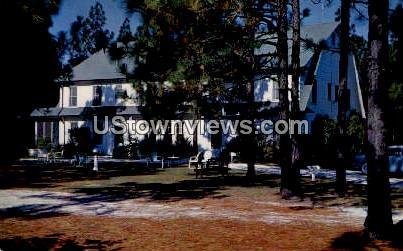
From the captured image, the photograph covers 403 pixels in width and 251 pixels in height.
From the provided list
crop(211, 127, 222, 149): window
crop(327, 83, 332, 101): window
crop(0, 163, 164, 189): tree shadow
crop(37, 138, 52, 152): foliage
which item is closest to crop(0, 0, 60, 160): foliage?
crop(37, 138, 52, 152): foliage

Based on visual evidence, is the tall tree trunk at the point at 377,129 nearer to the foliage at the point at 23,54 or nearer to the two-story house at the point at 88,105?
the foliage at the point at 23,54

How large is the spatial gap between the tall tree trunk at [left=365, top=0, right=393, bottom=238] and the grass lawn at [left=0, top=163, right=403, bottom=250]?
572 millimetres

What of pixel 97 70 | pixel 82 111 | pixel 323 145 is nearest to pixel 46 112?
pixel 82 111

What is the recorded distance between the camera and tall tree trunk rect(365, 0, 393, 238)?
9031 mm

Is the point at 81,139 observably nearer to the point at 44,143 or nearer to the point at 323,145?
the point at 44,143

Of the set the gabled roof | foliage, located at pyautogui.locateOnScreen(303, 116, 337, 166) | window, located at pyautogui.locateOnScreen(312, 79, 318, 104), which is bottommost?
foliage, located at pyautogui.locateOnScreen(303, 116, 337, 166)

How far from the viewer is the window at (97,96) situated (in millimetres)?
38156

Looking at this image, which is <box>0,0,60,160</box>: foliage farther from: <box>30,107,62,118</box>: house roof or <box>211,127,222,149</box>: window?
<box>211,127,222,149</box>: window

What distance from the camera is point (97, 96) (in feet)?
125

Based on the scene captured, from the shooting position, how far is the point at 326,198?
48.8 ft

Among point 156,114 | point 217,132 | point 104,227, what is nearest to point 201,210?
point 104,227

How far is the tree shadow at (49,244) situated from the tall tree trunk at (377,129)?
5.19m

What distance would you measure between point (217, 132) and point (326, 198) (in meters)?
18.2

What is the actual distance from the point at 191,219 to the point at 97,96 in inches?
1136
